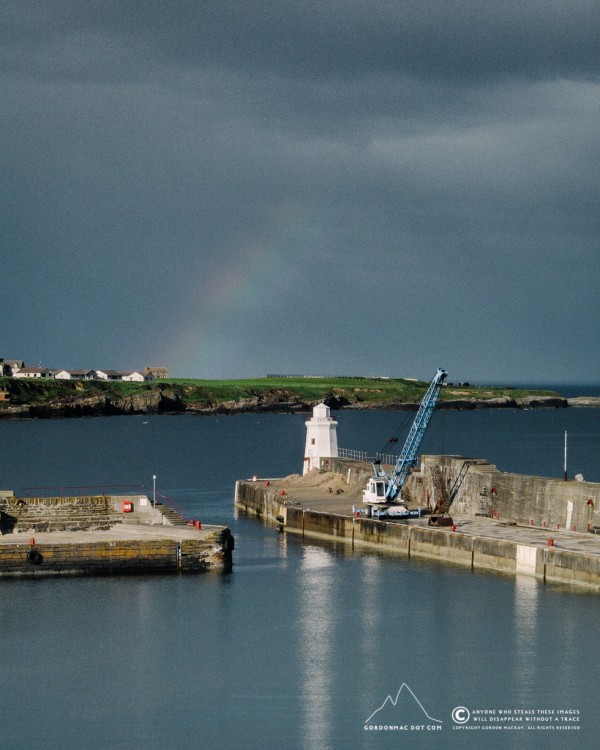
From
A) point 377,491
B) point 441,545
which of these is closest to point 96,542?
point 441,545

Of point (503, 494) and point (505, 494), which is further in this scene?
point (503, 494)

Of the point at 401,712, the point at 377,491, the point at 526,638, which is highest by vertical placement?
the point at 377,491

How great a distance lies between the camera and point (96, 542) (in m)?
48.9

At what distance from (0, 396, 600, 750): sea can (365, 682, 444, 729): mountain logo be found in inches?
2.4

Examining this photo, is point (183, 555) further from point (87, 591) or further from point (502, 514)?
point (502, 514)

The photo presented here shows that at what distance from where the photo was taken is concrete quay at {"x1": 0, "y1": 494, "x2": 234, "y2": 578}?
158 feet

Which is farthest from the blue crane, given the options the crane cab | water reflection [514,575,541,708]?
water reflection [514,575,541,708]

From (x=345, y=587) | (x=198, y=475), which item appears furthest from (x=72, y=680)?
(x=198, y=475)

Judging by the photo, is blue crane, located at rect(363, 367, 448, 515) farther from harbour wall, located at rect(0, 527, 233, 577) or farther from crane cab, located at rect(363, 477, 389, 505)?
harbour wall, located at rect(0, 527, 233, 577)

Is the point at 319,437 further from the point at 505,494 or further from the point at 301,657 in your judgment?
the point at 301,657

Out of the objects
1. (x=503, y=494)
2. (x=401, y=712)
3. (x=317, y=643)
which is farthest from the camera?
(x=503, y=494)

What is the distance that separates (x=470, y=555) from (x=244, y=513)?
2680cm

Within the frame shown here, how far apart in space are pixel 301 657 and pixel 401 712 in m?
5.81

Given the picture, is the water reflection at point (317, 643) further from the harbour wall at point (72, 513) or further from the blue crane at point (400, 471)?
the harbour wall at point (72, 513)
